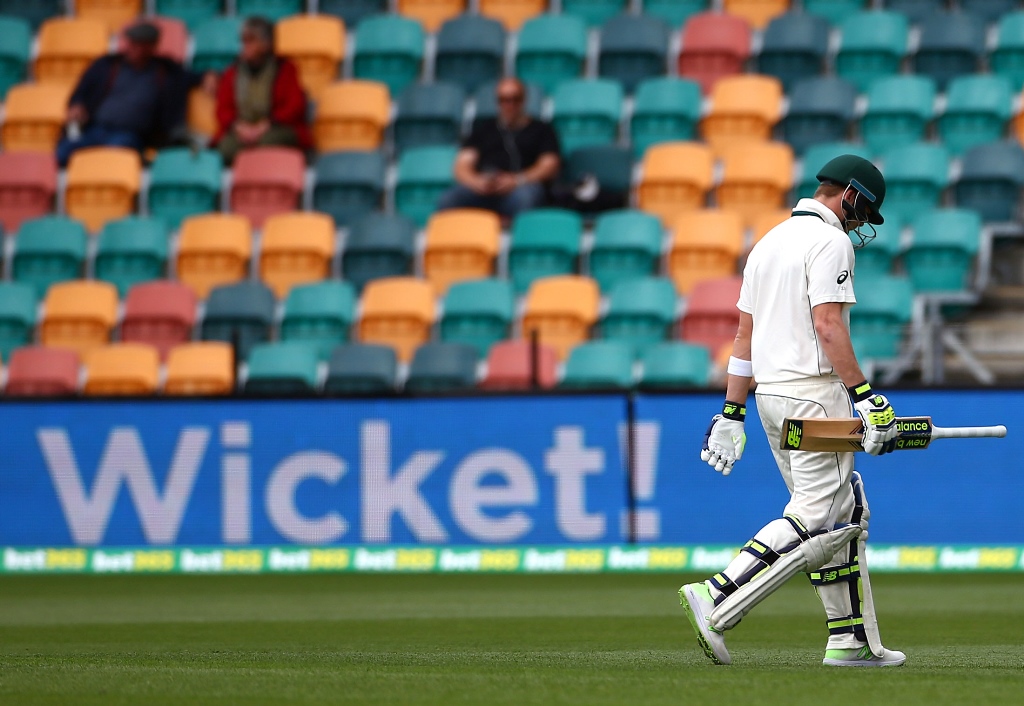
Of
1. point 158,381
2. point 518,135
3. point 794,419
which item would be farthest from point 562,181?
point 794,419

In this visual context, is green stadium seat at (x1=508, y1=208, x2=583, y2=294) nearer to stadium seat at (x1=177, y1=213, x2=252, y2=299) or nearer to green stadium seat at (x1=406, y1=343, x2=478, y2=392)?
green stadium seat at (x1=406, y1=343, x2=478, y2=392)

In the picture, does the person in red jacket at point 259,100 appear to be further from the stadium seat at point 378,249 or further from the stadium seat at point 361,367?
the stadium seat at point 361,367

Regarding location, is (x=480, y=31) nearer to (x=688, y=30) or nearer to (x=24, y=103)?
(x=688, y=30)

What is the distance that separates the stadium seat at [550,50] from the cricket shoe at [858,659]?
11751mm

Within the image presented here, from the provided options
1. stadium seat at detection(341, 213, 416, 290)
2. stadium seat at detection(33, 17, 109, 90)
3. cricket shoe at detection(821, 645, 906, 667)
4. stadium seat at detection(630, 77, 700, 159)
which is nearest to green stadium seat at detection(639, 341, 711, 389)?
stadium seat at detection(341, 213, 416, 290)

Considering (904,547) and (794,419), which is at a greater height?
(794,419)

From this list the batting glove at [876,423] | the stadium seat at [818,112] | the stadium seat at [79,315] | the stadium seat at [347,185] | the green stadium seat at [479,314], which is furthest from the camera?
the stadium seat at [347,185]

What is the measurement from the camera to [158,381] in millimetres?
14688

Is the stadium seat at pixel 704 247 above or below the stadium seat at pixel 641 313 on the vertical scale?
above

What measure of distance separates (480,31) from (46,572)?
24.7 feet

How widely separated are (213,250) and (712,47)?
5533 millimetres

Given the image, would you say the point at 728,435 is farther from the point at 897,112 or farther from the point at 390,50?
the point at 390,50

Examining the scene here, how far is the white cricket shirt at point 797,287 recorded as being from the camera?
6.25m

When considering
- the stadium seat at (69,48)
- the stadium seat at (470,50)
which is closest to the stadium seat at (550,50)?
the stadium seat at (470,50)
